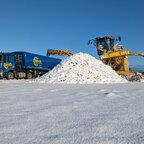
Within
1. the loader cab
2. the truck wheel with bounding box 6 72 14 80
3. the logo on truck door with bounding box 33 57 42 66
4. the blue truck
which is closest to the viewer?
the blue truck

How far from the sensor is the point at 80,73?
8.27m

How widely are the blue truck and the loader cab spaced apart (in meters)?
5.89

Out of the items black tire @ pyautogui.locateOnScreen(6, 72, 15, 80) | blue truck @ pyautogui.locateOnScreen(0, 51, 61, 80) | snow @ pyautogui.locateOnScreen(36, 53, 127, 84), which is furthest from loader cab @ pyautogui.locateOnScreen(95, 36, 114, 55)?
black tire @ pyautogui.locateOnScreen(6, 72, 15, 80)

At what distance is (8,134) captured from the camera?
3.80 ft

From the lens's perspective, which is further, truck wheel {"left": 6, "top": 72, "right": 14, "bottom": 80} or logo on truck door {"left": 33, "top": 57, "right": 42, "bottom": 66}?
logo on truck door {"left": 33, "top": 57, "right": 42, "bottom": 66}

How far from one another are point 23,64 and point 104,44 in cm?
832

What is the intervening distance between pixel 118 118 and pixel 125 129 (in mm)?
307

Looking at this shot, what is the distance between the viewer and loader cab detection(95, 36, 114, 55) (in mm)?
15742

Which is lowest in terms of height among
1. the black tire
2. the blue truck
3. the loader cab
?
the black tire

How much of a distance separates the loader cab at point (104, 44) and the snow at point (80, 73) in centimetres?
622

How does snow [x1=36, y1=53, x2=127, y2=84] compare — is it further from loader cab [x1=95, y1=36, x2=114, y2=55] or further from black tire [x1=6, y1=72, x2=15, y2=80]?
loader cab [x1=95, y1=36, x2=114, y2=55]

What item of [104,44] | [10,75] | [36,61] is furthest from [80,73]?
[36,61]

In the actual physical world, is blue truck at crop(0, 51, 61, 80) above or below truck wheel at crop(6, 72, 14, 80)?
above

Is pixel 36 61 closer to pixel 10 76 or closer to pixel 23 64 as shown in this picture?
pixel 23 64
